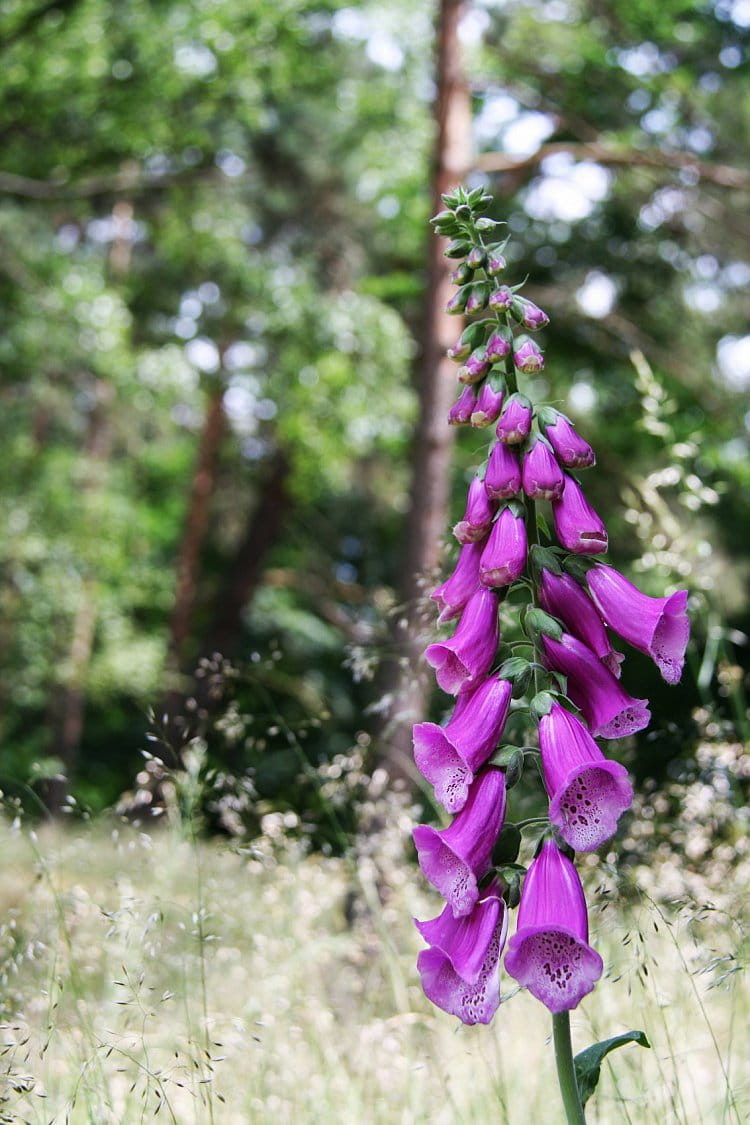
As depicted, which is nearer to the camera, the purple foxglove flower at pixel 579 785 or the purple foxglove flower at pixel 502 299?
the purple foxglove flower at pixel 579 785

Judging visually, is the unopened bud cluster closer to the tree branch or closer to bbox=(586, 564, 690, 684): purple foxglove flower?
bbox=(586, 564, 690, 684): purple foxglove flower

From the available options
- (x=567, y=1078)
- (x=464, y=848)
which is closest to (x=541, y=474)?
(x=464, y=848)

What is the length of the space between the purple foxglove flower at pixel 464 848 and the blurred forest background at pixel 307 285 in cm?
448

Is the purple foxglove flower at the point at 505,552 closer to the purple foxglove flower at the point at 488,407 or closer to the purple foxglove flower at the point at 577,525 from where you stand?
the purple foxglove flower at the point at 577,525

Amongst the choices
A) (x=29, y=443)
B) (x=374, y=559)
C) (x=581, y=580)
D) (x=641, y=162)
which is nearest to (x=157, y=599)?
(x=29, y=443)

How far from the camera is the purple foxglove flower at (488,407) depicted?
184 cm

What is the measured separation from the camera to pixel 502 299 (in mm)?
1837

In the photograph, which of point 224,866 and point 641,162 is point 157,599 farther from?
point 224,866

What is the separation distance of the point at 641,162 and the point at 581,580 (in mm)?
8107

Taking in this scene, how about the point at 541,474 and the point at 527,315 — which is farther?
the point at 527,315

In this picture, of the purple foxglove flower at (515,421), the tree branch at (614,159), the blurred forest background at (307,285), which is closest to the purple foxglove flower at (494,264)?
the purple foxglove flower at (515,421)

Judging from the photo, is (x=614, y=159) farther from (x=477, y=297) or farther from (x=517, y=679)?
(x=517, y=679)

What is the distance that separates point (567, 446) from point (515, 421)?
10 centimetres

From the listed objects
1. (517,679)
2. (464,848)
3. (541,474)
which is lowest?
(464,848)
